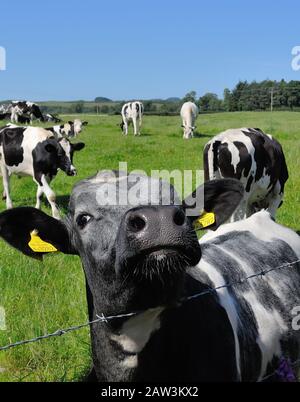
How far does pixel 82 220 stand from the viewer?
2.92m

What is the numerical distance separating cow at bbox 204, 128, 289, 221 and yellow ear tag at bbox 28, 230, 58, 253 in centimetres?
601

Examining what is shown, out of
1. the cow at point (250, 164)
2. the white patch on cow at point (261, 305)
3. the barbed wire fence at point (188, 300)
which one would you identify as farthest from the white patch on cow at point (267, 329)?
the cow at point (250, 164)

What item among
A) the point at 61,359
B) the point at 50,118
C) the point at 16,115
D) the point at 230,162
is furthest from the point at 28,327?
the point at 50,118

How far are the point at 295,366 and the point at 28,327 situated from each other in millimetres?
2438

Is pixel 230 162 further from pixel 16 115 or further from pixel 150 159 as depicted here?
pixel 16 115

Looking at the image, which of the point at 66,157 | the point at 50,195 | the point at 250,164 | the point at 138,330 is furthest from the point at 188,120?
the point at 138,330

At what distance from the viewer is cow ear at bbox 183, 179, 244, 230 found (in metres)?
3.13

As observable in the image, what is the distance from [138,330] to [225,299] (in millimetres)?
725

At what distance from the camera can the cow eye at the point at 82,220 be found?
2.89m

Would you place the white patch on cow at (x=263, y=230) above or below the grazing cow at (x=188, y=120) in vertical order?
below

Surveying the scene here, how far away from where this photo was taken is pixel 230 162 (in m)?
9.20

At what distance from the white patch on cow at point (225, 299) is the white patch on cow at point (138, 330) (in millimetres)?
584

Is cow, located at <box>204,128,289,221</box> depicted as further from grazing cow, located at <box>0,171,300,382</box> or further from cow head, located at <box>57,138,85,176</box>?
grazing cow, located at <box>0,171,300,382</box>

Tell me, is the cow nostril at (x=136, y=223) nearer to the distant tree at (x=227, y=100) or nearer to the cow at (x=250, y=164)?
the cow at (x=250, y=164)
